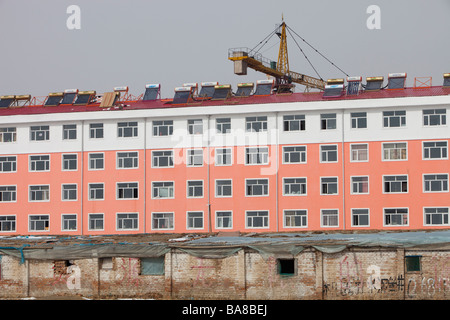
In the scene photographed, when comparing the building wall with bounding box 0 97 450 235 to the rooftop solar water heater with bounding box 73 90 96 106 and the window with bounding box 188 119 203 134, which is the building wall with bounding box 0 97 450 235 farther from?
the rooftop solar water heater with bounding box 73 90 96 106

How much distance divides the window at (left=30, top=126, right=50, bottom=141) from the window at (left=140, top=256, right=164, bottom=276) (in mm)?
23013

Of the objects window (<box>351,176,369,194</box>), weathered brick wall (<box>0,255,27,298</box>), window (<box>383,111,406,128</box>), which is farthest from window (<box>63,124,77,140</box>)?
window (<box>383,111,406,128</box>)

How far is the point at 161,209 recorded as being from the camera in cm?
4678

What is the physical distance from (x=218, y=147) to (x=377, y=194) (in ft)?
35.1

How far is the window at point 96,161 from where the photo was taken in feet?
157

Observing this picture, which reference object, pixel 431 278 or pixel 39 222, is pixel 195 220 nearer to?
pixel 39 222

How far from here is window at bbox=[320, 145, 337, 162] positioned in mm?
45434

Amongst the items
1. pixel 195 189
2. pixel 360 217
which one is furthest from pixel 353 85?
pixel 195 189

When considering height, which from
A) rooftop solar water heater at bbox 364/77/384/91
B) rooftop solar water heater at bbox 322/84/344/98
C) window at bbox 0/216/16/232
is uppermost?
rooftop solar water heater at bbox 364/77/384/91

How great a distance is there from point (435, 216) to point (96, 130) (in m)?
23.0

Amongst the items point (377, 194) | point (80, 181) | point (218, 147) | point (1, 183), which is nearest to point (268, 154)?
point (218, 147)

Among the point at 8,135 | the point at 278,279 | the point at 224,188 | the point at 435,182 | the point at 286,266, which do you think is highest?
the point at 8,135


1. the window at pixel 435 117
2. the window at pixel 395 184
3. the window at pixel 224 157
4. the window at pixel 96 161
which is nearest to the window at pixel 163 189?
the window at pixel 224 157

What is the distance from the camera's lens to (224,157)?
153 feet
